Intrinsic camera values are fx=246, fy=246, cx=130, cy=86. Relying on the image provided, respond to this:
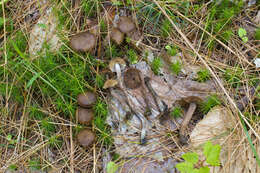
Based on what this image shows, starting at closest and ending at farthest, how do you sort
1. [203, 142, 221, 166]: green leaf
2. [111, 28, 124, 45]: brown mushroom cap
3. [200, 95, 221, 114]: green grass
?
1. [203, 142, 221, 166]: green leaf
2. [200, 95, 221, 114]: green grass
3. [111, 28, 124, 45]: brown mushroom cap

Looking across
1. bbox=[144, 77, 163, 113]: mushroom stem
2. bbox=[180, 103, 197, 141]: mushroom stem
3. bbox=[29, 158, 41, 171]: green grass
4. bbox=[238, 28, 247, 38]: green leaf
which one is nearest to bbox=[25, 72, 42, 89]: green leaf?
bbox=[29, 158, 41, 171]: green grass

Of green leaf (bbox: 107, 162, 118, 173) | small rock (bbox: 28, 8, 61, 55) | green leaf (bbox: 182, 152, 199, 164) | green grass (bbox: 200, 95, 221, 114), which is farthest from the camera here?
small rock (bbox: 28, 8, 61, 55)

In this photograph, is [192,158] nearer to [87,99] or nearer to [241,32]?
[87,99]

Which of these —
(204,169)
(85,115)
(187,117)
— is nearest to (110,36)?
(85,115)

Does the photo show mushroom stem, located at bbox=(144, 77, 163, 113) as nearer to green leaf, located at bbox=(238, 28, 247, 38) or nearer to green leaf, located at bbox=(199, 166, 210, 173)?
green leaf, located at bbox=(199, 166, 210, 173)

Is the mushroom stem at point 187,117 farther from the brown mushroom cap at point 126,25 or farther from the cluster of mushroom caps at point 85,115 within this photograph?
the brown mushroom cap at point 126,25

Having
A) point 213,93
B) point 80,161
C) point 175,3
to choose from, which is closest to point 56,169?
point 80,161

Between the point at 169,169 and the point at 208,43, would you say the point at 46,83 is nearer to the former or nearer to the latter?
the point at 169,169

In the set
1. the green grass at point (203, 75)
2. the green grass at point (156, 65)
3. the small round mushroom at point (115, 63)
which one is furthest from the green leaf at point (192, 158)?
the small round mushroom at point (115, 63)

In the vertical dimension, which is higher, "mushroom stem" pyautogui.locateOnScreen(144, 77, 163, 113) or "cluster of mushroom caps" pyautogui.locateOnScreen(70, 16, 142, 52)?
"cluster of mushroom caps" pyautogui.locateOnScreen(70, 16, 142, 52)
